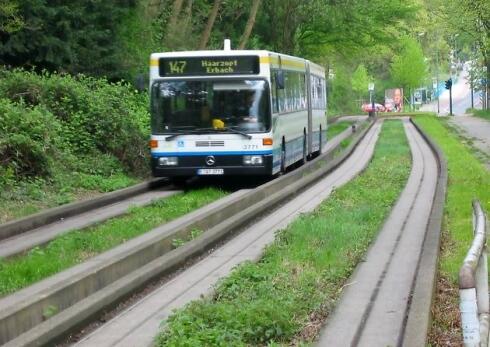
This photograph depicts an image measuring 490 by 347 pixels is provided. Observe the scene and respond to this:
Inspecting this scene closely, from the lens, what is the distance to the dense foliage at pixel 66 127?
17.5 metres

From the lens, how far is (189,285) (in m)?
9.47

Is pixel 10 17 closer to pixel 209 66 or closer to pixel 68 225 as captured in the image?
pixel 209 66

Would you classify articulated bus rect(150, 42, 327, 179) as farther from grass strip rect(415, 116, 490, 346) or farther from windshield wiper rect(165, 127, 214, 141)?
grass strip rect(415, 116, 490, 346)

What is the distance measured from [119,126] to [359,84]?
79.6 meters

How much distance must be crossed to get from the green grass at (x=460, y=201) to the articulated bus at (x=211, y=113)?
449cm

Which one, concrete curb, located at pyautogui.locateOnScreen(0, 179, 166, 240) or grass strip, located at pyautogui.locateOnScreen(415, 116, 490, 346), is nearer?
grass strip, located at pyautogui.locateOnScreen(415, 116, 490, 346)

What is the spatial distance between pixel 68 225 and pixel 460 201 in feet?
22.8

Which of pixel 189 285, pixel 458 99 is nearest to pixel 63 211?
pixel 189 285

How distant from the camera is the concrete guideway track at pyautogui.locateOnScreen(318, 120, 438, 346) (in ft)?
23.1

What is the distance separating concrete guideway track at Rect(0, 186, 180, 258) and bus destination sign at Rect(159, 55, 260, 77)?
2.74m

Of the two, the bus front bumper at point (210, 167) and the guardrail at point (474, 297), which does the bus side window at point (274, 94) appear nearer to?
the bus front bumper at point (210, 167)

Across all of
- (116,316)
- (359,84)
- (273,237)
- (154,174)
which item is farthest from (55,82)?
(359,84)

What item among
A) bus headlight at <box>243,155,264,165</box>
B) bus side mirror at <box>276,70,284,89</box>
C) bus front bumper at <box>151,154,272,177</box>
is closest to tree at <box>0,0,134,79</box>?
bus front bumper at <box>151,154,272,177</box>

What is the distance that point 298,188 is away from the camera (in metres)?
19.4
